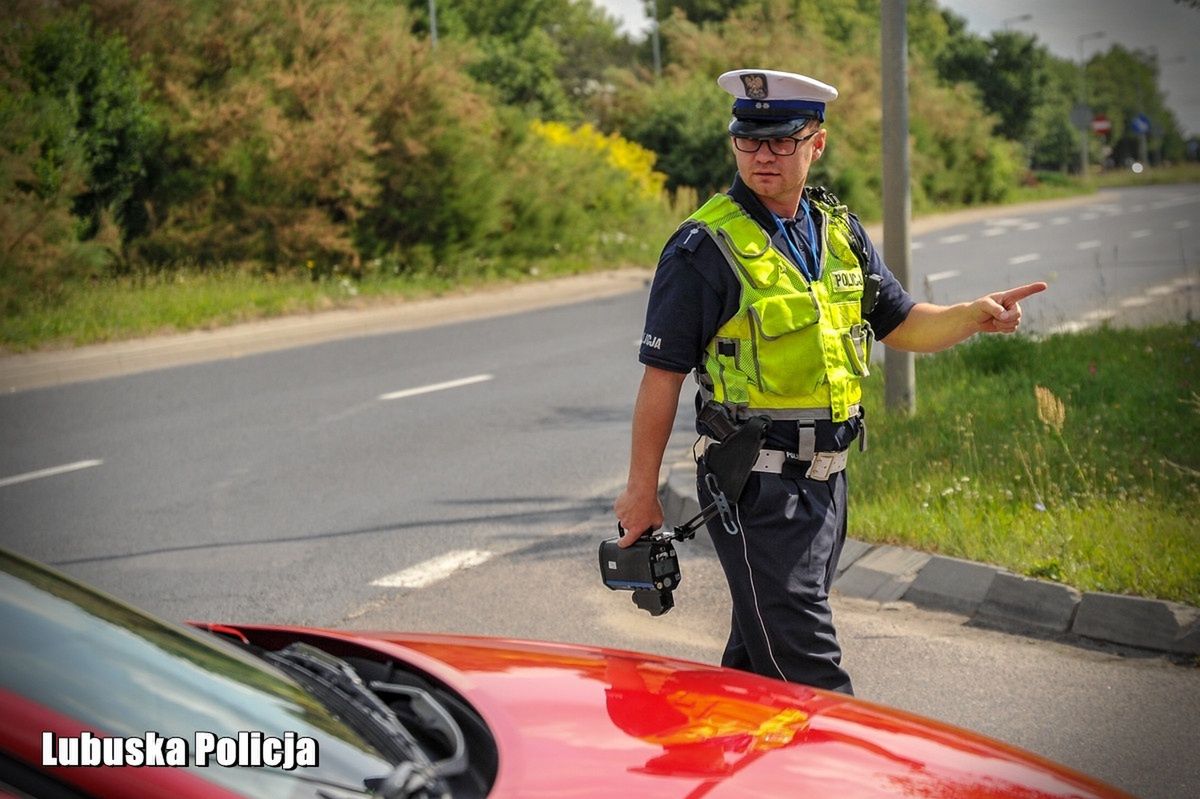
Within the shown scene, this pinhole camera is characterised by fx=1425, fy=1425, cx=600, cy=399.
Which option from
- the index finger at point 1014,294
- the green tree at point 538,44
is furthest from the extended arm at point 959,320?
the green tree at point 538,44

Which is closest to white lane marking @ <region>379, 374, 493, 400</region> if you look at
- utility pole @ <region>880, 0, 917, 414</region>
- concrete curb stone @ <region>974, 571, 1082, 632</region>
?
utility pole @ <region>880, 0, 917, 414</region>

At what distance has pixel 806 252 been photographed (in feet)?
11.4

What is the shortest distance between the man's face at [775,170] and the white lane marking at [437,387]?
8.17 meters

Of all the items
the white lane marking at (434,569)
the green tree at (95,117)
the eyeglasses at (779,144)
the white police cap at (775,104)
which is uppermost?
the green tree at (95,117)

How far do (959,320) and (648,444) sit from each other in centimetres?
92

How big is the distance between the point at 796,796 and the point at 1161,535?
399 centimetres

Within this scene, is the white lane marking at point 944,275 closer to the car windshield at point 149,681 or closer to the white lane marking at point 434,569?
the white lane marking at point 434,569

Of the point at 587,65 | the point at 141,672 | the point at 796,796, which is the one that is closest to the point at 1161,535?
the point at 796,796

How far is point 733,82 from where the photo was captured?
3484mm

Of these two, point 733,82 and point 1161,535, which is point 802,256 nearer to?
point 733,82

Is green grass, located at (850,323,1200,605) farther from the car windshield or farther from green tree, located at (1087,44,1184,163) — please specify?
green tree, located at (1087,44,1184,163)

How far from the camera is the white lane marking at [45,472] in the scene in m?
8.77

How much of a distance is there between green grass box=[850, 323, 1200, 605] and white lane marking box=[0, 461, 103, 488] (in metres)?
4.97

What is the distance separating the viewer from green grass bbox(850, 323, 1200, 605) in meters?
5.52
